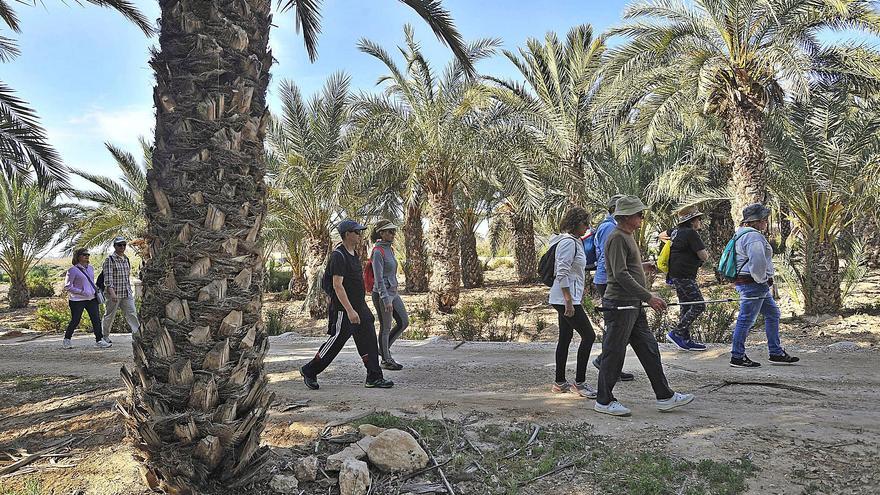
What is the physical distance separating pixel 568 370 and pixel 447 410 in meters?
2.17

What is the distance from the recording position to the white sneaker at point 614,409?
15.3ft

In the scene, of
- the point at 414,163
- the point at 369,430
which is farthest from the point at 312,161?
the point at 369,430

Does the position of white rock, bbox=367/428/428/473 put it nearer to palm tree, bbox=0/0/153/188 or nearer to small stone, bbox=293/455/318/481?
small stone, bbox=293/455/318/481

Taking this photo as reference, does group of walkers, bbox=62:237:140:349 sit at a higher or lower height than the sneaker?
higher

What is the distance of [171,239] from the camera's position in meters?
3.21

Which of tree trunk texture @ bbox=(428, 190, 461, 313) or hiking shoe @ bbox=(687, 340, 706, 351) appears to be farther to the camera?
tree trunk texture @ bbox=(428, 190, 461, 313)

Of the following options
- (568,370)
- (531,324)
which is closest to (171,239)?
(568,370)

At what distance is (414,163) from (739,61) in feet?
23.9

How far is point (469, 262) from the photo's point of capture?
21359 millimetres

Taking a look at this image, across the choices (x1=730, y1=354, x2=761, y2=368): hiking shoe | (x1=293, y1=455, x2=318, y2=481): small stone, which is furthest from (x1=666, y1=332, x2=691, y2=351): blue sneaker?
(x1=293, y1=455, x2=318, y2=481): small stone

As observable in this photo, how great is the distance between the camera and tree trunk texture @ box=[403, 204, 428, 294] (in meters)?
20.3

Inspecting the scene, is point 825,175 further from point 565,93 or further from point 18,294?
point 18,294

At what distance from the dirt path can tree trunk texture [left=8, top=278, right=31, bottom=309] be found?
14.9m

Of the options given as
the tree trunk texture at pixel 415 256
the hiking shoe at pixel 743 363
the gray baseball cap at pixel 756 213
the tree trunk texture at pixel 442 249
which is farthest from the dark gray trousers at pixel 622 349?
the tree trunk texture at pixel 415 256
